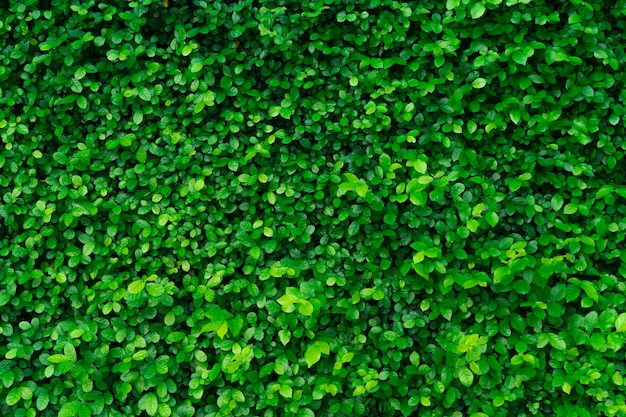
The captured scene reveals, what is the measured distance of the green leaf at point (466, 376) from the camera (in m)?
2.70

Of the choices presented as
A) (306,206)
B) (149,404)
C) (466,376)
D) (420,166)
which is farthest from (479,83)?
(149,404)

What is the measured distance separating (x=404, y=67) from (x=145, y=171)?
4.23 feet

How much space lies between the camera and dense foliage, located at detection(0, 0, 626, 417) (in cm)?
273

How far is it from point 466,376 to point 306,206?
41.0 inches

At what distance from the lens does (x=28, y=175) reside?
9.22ft

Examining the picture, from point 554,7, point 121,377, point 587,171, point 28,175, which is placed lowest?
point 121,377

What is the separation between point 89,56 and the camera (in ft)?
9.34

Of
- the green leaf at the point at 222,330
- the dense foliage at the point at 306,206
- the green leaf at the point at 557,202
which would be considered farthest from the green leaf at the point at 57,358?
the green leaf at the point at 557,202

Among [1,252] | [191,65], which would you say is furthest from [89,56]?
[1,252]

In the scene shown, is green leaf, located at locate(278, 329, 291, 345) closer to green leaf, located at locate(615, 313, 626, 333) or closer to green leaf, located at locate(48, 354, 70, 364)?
green leaf, located at locate(48, 354, 70, 364)

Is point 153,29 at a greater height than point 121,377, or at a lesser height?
greater

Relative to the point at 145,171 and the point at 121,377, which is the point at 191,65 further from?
the point at 121,377

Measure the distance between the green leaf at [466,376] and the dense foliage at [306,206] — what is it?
0.05 feet

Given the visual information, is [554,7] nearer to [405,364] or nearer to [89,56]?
[405,364]
